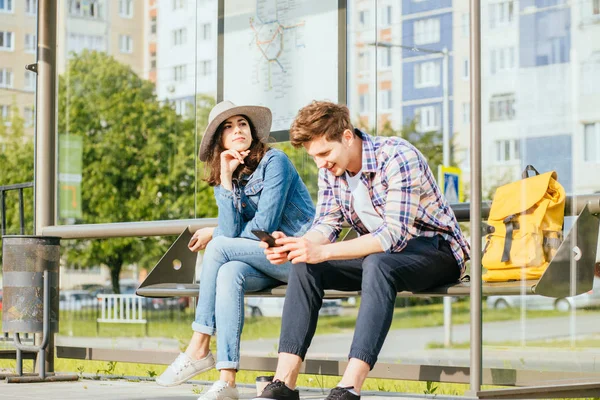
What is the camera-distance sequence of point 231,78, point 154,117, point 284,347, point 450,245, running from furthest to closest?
point 154,117 < point 231,78 < point 450,245 < point 284,347

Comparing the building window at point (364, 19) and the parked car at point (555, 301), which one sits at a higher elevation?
the building window at point (364, 19)

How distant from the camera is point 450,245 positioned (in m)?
3.96

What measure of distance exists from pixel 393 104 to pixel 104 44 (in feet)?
12.9

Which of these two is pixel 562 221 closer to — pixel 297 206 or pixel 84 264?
pixel 297 206

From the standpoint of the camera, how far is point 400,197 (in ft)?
12.6

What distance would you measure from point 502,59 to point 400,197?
1.59 metres

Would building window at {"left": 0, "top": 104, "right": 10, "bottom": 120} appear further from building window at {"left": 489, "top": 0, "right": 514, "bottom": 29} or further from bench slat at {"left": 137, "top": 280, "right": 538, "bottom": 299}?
bench slat at {"left": 137, "top": 280, "right": 538, "bottom": 299}

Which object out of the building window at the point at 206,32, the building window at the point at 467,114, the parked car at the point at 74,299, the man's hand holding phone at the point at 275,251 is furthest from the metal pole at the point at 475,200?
the parked car at the point at 74,299

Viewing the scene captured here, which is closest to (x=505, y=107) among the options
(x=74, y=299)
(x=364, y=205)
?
(x=364, y=205)

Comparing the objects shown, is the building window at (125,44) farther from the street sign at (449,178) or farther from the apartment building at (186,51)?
the street sign at (449,178)

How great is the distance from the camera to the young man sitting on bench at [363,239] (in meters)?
3.69

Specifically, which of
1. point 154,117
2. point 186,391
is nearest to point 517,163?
point 186,391

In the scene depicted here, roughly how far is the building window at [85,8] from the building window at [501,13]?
12.5 ft

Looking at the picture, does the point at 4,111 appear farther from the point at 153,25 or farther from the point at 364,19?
the point at 364,19
